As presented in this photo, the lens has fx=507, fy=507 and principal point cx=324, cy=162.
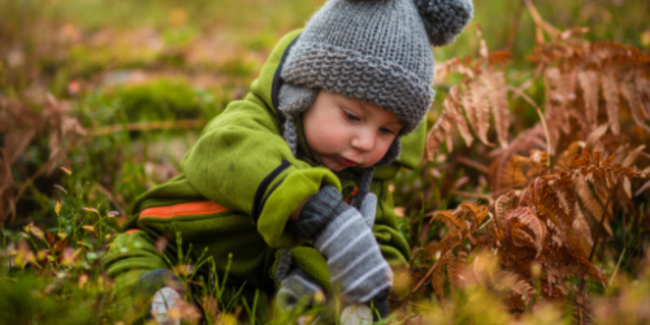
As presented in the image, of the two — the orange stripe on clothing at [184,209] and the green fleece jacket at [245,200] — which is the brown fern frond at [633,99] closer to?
the green fleece jacket at [245,200]

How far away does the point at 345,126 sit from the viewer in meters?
1.99

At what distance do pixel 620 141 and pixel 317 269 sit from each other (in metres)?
1.91

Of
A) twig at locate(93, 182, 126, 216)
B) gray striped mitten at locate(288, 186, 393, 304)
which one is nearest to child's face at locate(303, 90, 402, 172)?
gray striped mitten at locate(288, 186, 393, 304)

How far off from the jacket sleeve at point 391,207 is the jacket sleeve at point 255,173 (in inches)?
25.7

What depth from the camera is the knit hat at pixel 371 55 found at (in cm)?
195

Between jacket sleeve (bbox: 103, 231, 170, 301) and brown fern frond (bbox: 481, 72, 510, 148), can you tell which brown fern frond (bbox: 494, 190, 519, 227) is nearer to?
brown fern frond (bbox: 481, 72, 510, 148)

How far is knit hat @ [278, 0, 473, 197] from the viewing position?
6.39ft

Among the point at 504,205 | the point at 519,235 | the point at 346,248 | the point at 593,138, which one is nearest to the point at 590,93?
the point at 593,138

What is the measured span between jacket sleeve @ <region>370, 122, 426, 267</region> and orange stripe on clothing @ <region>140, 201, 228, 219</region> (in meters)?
0.72

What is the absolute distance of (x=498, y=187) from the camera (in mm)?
2801

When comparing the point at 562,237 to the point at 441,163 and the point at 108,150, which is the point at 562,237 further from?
the point at 108,150

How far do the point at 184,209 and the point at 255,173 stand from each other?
22.1 inches

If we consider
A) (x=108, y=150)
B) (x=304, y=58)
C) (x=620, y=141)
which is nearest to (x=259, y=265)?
(x=304, y=58)

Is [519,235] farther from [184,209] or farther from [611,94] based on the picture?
[611,94]
